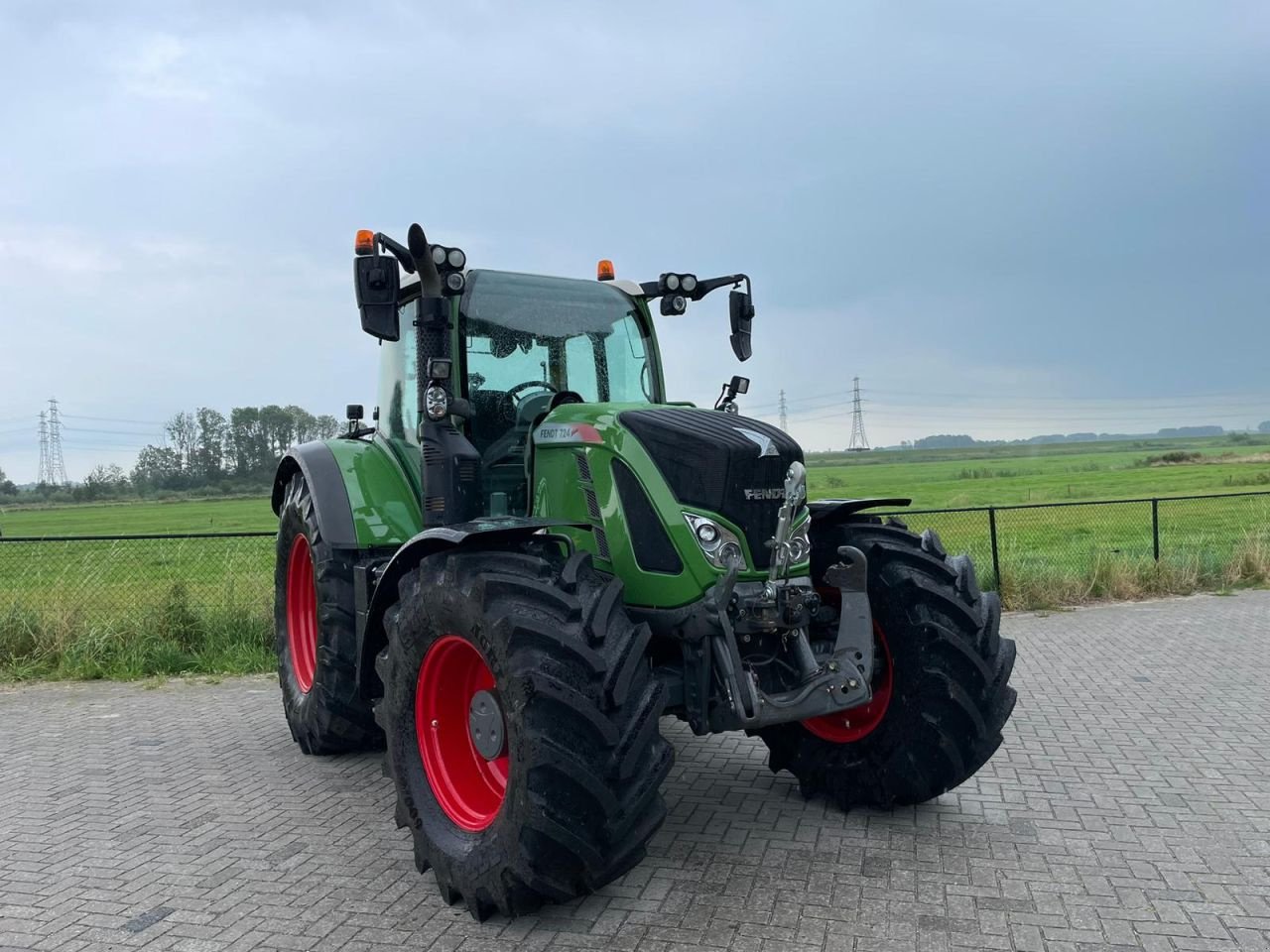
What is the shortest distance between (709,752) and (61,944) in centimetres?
331

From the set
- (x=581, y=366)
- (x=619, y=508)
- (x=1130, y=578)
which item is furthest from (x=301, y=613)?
(x=1130, y=578)

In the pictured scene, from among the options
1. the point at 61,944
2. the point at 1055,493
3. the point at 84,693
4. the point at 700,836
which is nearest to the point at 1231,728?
the point at 700,836

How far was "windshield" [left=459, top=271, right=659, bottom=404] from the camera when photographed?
5.07 m

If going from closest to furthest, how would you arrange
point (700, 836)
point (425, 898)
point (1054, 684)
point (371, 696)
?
point (425, 898) < point (700, 836) < point (371, 696) < point (1054, 684)

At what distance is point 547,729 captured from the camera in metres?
3.36

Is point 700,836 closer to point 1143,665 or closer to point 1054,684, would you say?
point 1054,684

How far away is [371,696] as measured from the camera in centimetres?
494

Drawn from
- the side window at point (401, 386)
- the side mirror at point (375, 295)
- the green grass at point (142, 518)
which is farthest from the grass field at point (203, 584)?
the green grass at point (142, 518)

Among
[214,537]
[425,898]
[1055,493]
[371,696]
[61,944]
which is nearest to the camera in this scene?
[61,944]

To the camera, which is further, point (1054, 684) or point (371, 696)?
point (1054, 684)

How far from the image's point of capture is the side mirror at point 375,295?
169 inches

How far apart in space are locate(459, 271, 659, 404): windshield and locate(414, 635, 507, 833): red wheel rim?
1.51 metres

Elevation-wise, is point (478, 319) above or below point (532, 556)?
above

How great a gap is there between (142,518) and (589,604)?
47.9 meters
